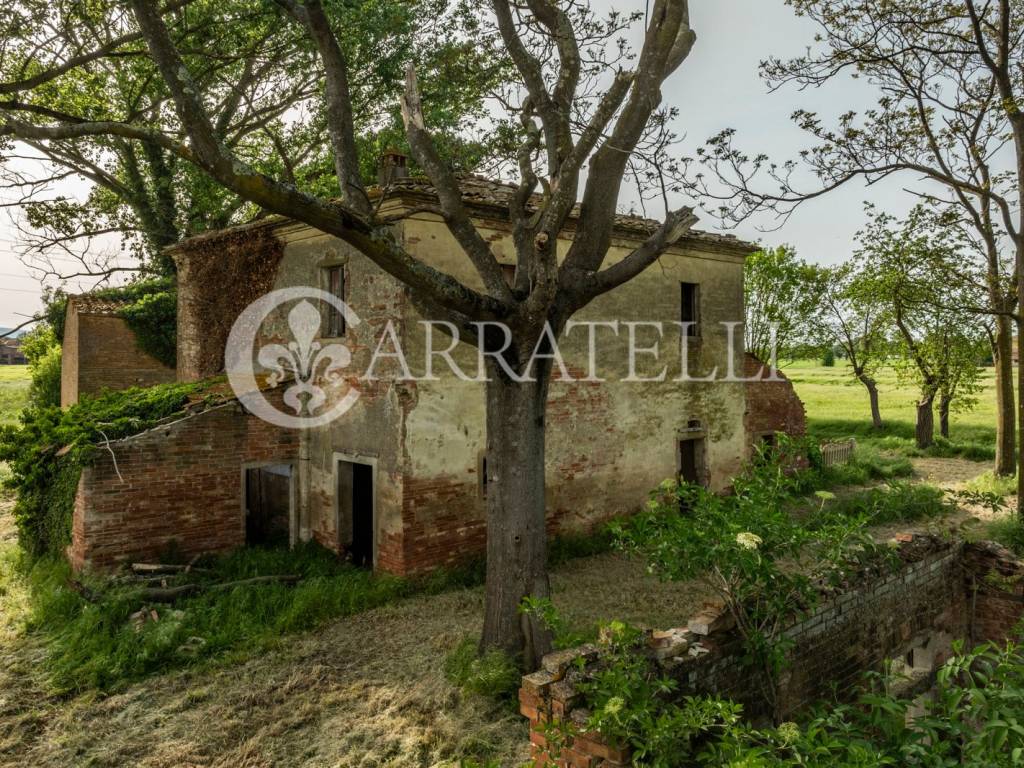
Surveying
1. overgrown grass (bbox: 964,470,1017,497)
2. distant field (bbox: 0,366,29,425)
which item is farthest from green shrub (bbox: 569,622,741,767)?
distant field (bbox: 0,366,29,425)

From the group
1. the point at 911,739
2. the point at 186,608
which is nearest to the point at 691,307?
the point at 186,608

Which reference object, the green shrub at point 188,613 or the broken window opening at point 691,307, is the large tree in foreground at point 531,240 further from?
the broken window opening at point 691,307

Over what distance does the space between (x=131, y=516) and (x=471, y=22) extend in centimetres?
811

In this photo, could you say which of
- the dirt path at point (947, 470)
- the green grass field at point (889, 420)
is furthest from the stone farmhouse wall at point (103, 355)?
the dirt path at point (947, 470)

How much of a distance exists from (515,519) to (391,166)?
6129 millimetres

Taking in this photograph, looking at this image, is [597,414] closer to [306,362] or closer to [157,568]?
[306,362]

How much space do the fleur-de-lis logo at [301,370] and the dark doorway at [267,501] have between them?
1774 millimetres

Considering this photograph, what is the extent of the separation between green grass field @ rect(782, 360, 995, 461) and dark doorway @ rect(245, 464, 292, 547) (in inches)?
466

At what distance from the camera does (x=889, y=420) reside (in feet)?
94.8

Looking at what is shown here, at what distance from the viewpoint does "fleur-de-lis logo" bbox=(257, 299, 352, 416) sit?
1052cm

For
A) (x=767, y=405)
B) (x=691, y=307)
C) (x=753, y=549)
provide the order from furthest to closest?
(x=767, y=405) < (x=691, y=307) < (x=753, y=549)

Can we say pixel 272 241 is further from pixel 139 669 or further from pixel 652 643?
pixel 652 643

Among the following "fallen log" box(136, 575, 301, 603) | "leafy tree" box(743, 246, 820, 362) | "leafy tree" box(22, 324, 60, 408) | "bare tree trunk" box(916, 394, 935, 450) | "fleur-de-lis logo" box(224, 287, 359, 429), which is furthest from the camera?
"leafy tree" box(743, 246, 820, 362)

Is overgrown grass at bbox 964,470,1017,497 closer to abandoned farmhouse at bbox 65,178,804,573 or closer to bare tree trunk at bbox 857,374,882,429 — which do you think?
abandoned farmhouse at bbox 65,178,804,573
